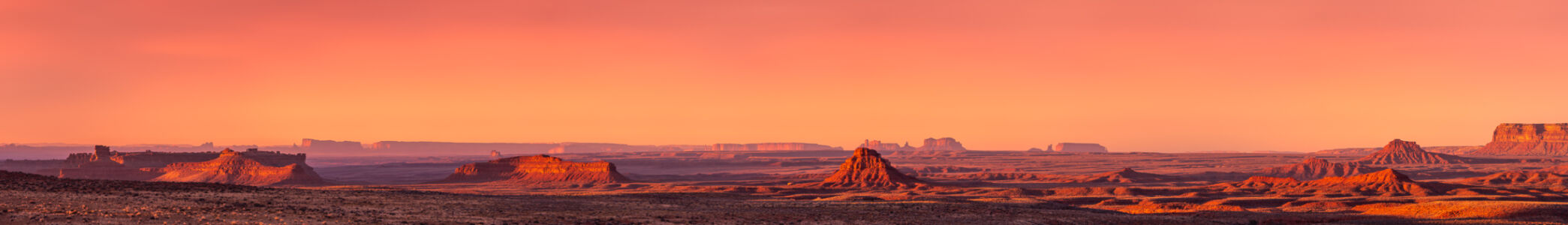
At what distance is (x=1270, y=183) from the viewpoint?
13375 centimetres

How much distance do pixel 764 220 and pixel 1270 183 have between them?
107 metres

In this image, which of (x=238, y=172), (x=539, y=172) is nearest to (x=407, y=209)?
(x=539, y=172)

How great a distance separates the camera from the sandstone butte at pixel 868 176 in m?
142

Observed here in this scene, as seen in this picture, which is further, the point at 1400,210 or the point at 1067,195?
the point at 1067,195

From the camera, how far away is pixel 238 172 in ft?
549

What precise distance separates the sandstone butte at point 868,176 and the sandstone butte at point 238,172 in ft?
247

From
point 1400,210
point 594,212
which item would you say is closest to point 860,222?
point 594,212

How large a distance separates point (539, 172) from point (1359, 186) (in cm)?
11641

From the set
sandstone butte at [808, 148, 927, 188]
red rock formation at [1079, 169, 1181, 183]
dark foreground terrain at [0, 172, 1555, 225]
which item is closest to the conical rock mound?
red rock formation at [1079, 169, 1181, 183]

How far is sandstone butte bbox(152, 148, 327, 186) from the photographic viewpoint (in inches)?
6033

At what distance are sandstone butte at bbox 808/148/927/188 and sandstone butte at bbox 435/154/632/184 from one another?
110 feet

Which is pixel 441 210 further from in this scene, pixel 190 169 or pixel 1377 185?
pixel 190 169

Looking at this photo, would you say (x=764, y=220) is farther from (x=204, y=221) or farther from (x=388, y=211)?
(x=204, y=221)

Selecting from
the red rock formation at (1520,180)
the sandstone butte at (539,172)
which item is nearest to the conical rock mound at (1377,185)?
the red rock formation at (1520,180)
